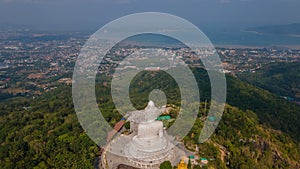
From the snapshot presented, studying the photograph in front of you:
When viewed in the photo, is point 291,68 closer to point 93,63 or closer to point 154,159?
point 93,63

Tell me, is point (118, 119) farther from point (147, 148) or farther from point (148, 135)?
point (147, 148)

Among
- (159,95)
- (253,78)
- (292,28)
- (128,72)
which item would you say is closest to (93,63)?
(128,72)

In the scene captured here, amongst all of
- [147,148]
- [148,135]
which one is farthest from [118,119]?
[147,148]

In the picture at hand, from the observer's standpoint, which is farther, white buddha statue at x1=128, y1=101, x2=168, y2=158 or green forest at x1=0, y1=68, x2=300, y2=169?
green forest at x1=0, y1=68, x2=300, y2=169

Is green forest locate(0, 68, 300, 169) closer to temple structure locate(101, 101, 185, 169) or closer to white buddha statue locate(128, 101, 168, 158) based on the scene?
temple structure locate(101, 101, 185, 169)

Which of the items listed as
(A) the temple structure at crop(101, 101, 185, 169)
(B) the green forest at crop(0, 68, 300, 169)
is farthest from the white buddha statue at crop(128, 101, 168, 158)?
(B) the green forest at crop(0, 68, 300, 169)

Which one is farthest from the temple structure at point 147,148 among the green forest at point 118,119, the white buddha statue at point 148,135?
the green forest at point 118,119

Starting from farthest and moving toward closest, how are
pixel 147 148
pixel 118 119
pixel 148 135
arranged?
1. pixel 118 119
2. pixel 148 135
3. pixel 147 148

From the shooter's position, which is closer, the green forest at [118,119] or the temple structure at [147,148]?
the temple structure at [147,148]

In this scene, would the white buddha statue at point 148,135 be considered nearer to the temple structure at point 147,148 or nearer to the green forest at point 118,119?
the temple structure at point 147,148

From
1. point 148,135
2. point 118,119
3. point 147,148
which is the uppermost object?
point 148,135

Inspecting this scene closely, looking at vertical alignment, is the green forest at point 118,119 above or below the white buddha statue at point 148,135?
below
